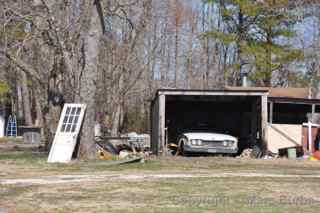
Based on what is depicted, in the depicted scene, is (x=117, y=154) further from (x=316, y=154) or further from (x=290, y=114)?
(x=290, y=114)

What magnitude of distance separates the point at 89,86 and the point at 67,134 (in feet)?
5.82

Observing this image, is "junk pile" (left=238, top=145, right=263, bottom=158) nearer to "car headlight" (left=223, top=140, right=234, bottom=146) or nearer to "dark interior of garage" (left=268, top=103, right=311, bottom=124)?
"car headlight" (left=223, top=140, right=234, bottom=146)

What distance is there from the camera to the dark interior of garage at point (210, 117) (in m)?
30.1

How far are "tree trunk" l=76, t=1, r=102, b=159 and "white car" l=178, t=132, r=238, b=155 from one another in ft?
12.9

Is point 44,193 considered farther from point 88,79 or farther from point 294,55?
point 294,55

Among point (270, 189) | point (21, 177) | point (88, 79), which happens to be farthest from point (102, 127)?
point (270, 189)

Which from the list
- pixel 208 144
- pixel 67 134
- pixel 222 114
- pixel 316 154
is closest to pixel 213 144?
pixel 208 144

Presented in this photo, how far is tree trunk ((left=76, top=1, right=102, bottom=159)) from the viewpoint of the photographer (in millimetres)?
22344

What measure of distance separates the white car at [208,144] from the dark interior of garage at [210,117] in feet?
15.5

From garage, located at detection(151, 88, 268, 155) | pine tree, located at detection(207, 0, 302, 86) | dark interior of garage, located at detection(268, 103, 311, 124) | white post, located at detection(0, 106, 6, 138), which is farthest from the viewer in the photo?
white post, located at detection(0, 106, 6, 138)

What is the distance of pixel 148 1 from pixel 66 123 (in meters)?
14.3

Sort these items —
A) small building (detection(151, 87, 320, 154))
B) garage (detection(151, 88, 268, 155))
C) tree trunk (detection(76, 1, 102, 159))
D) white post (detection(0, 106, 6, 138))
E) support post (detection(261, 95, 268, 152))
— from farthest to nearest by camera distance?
white post (detection(0, 106, 6, 138))
small building (detection(151, 87, 320, 154))
garage (detection(151, 88, 268, 155))
support post (detection(261, 95, 268, 152))
tree trunk (detection(76, 1, 102, 159))

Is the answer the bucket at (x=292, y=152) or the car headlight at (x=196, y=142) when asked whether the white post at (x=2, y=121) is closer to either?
the car headlight at (x=196, y=142)

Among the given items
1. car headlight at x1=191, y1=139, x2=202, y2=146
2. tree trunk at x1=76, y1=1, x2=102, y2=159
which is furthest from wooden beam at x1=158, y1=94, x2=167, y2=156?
tree trunk at x1=76, y1=1, x2=102, y2=159
